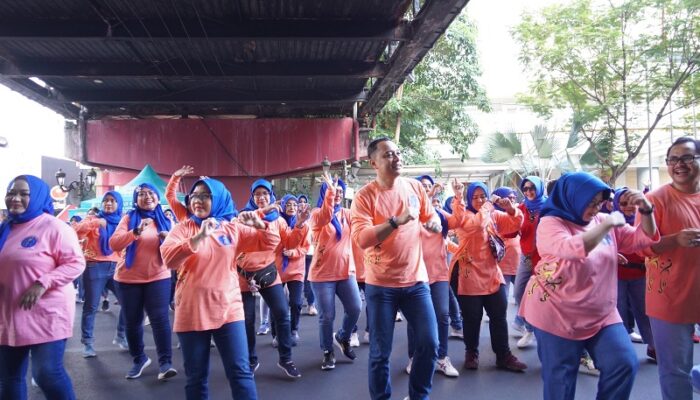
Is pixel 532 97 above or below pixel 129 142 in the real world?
above

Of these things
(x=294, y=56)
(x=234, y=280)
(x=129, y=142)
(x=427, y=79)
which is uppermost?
(x=427, y=79)

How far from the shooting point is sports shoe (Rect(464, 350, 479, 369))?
537cm

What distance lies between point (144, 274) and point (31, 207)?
171 cm

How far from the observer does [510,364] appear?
526cm

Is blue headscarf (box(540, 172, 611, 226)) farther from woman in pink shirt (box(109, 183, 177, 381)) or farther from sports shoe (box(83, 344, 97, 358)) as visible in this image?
sports shoe (box(83, 344, 97, 358))

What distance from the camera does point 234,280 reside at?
3.63 m

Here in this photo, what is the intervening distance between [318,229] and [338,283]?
0.64 meters

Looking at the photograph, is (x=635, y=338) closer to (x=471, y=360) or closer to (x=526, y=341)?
(x=526, y=341)

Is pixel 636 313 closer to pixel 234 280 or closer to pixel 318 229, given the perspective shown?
pixel 318 229

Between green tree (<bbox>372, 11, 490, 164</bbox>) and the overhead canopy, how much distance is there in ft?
19.5

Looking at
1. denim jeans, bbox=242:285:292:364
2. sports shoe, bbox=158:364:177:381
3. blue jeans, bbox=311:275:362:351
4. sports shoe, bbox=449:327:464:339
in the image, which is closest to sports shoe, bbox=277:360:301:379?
denim jeans, bbox=242:285:292:364

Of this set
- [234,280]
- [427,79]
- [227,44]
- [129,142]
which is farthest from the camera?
[427,79]

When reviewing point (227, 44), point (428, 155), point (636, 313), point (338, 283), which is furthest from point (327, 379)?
point (428, 155)

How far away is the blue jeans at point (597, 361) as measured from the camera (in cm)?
282
